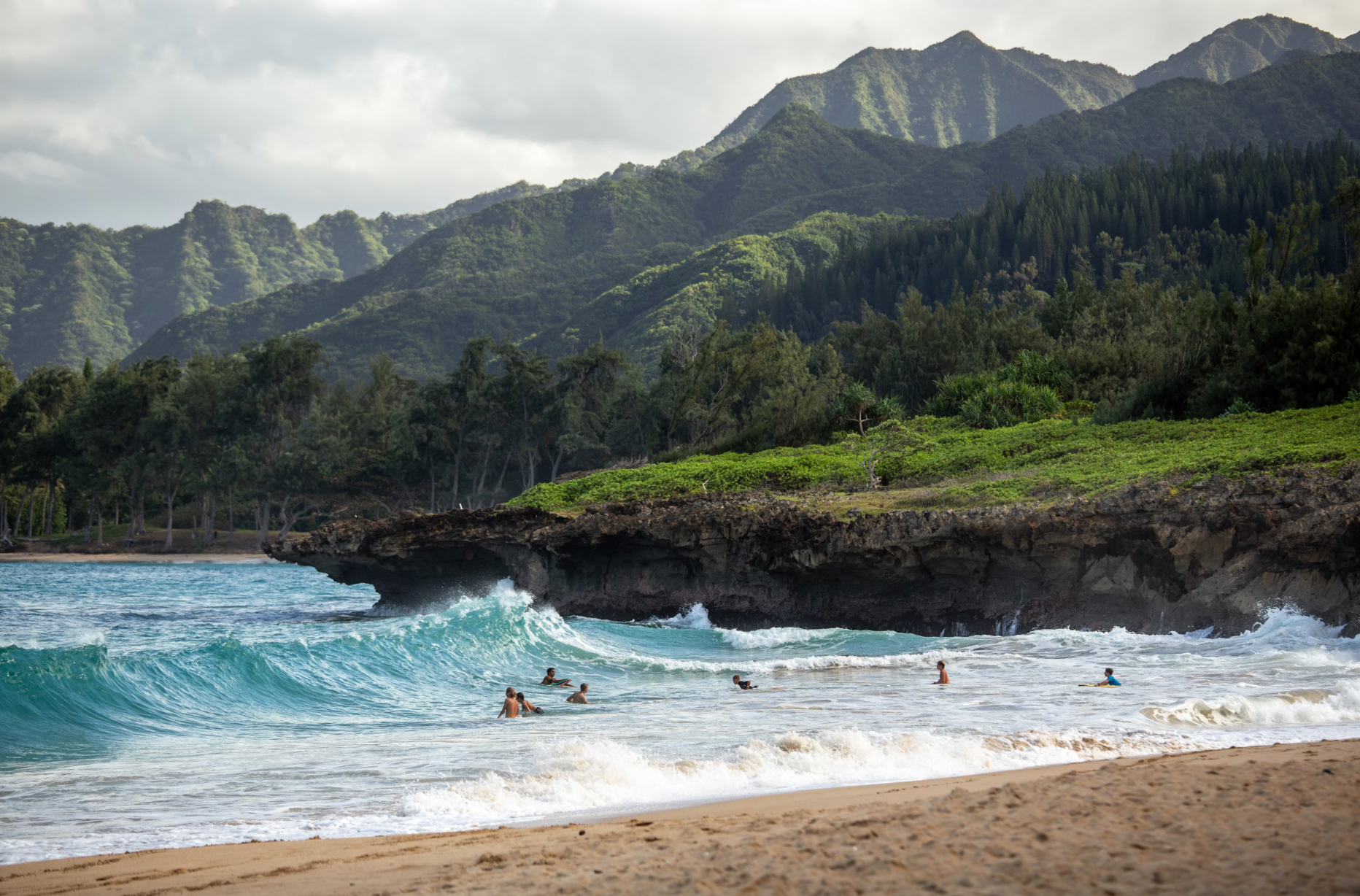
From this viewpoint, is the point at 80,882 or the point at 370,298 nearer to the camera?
the point at 80,882

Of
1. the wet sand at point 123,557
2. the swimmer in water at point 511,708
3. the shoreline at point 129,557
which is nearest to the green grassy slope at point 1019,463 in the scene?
the swimmer in water at point 511,708

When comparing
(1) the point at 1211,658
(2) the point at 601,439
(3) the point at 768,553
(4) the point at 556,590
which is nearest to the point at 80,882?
(1) the point at 1211,658

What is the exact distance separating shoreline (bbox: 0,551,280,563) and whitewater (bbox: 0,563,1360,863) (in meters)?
44.5

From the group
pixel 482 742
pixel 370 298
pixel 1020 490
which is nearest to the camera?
pixel 482 742

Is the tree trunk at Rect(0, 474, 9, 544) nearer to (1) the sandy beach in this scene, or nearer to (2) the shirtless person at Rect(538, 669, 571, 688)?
(2) the shirtless person at Rect(538, 669, 571, 688)

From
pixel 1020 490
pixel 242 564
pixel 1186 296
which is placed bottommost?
pixel 242 564

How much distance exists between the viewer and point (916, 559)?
74.7ft

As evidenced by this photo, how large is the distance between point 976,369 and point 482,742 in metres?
36.2

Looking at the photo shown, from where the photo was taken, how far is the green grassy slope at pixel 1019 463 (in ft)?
71.5

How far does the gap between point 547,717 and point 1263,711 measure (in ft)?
30.8

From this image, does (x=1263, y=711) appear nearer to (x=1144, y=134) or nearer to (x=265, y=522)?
(x=265, y=522)

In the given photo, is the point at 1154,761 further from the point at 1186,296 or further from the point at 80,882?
the point at 1186,296

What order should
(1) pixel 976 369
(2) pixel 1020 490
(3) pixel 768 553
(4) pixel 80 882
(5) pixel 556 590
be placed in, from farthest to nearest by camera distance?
(1) pixel 976 369 → (5) pixel 556 590 → (3) pixel 768 553 → (2) pixel 1020 490 → (4) pixel 80 882

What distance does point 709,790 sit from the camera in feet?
32.8
